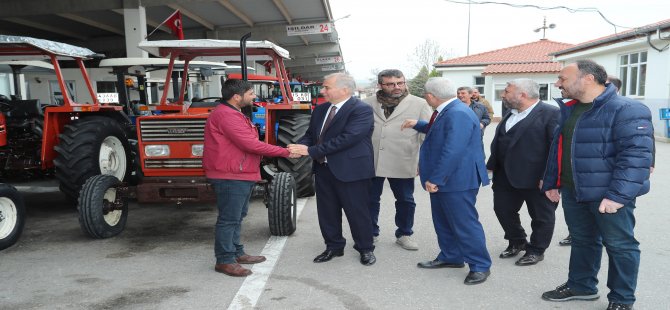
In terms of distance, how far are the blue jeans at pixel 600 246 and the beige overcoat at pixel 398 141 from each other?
1505 millimetres

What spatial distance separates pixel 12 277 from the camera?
4223 millimetres

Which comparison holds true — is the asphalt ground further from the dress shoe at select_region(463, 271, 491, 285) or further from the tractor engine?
the tractor engine

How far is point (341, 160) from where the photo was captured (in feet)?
14.2

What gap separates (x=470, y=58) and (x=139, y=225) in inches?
1119

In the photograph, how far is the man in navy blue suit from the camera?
12.9 ft

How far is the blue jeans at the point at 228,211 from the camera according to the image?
13.6 ft

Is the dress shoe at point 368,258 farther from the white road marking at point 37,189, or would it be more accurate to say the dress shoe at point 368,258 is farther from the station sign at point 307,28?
the station sign at point 307,28

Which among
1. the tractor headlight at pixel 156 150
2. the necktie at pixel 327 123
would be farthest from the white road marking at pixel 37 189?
the necktie at pixel 327 123

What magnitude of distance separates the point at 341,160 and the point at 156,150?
236 centimetres

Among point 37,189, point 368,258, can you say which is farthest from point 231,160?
point 37,189

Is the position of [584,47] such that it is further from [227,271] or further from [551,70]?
[227,271]

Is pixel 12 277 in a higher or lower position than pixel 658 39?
lower

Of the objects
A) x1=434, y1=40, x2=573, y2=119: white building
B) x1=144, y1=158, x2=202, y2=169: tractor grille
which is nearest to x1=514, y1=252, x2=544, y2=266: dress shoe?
x1=144, y1=158, x2=202, y2=169: tractor grille

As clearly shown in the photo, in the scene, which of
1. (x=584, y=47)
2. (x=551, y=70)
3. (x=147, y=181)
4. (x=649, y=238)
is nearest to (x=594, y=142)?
(x=649, y=238)
